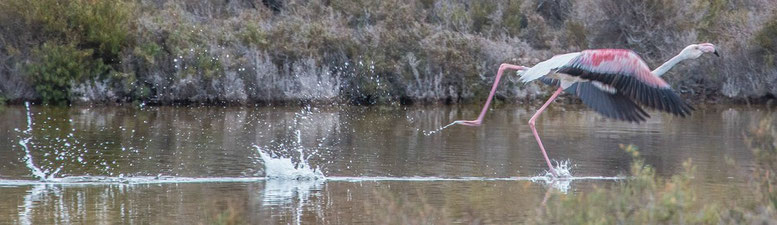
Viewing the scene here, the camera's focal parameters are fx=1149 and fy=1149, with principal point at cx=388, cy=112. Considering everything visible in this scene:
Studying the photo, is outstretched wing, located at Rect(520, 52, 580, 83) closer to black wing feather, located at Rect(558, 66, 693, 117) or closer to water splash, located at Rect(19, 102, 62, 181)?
black wing feather, located at Rect(558, 66, 693, 117)

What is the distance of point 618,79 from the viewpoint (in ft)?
32.6

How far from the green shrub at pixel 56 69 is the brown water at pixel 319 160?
755 millimetres

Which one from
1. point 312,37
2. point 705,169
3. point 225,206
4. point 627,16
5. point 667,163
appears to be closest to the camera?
point 225,206

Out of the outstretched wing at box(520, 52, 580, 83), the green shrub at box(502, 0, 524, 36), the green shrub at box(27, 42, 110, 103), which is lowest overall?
the outstretched wing at box(520, 52, 580, 83)

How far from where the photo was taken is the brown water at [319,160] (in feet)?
29.5

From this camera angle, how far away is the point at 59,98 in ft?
64.2

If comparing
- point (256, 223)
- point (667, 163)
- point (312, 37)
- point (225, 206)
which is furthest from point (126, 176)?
point (312, 37)

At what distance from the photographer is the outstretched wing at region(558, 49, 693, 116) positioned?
952 cm

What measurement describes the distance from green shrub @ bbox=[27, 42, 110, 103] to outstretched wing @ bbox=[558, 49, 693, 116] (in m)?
Result: 11.3

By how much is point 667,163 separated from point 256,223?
19.0ft

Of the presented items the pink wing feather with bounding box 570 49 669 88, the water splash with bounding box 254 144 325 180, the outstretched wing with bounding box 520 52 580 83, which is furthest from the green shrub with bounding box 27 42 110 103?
the pink wing feather with bounding box 570 49 669 88

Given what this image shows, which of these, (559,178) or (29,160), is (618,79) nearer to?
(559,178)

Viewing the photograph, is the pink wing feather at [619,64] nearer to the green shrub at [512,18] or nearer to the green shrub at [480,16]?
the green shrub at [512,18]

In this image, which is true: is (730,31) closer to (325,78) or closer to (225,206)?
(325,78)
